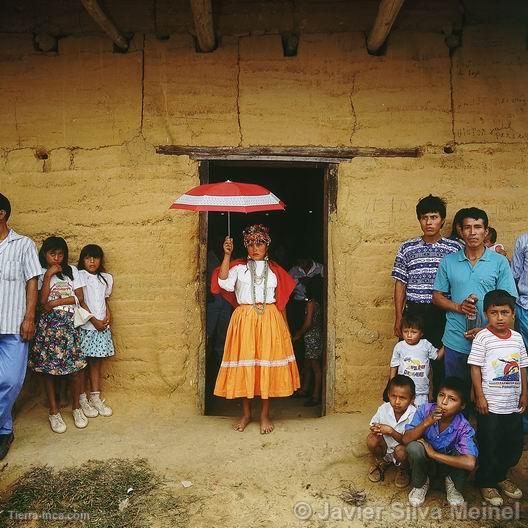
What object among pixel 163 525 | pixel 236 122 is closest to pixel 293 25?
pixel 236 122

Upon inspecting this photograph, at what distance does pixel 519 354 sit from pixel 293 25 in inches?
125

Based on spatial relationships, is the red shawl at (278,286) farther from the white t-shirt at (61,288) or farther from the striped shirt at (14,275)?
the striped shirt at (14,275)

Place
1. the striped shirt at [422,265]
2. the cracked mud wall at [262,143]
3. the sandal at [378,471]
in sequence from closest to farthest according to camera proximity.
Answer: the sandal at [378,471] < the striped shirt at [422,265] < the cracked mud wall at [262,143]

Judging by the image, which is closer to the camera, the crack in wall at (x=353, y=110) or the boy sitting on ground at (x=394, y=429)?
the boy sitting on ground at (x=394, y=429)

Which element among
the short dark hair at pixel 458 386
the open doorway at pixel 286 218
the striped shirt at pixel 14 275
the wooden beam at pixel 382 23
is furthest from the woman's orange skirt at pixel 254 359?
the wooden beam at pixel 382 23

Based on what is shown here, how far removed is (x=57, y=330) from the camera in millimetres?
4488

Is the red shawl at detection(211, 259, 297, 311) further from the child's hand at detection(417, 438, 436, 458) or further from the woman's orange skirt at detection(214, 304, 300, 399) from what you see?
the child's hand at detection(417, 438, 436, 458)

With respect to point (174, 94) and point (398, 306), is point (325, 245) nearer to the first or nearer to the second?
point (398, 306)

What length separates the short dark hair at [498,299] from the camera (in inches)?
140

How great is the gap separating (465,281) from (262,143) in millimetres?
2026

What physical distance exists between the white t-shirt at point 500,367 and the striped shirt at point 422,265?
0.69m

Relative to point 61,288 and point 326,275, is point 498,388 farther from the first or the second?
point 61,288

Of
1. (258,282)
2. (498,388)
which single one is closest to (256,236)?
(258,282)

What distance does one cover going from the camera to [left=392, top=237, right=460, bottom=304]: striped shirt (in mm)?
4258
